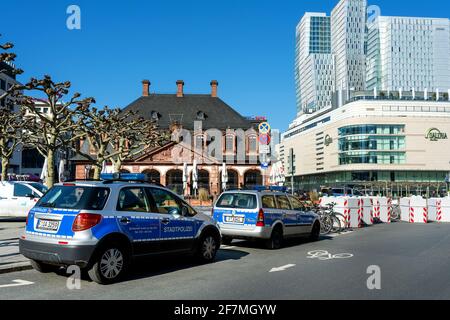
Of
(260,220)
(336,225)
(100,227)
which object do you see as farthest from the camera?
(336,225)

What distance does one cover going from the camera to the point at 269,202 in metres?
12.9

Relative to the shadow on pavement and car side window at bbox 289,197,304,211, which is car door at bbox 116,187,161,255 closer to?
the shadow on pavement

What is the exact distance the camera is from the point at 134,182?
8797 mm

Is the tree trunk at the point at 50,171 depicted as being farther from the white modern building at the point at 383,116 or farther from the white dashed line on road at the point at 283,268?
the white modern building at the point at 383,116

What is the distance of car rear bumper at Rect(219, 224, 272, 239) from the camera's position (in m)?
12.4

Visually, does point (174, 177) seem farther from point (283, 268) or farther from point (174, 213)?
point (174, 213)

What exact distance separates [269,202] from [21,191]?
39.1ft

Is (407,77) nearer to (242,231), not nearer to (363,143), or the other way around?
(363,143)

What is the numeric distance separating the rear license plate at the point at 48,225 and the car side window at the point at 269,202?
627 centimetres

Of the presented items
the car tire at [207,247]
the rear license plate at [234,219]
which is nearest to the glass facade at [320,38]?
the rear license plate at [234,219]

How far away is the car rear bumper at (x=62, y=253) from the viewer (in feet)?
24.3

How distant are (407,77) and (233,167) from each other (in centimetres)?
12448

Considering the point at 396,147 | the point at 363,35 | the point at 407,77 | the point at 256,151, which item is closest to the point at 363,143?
the point at 396,147

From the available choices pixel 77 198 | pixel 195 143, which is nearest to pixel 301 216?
pixel 77 198
